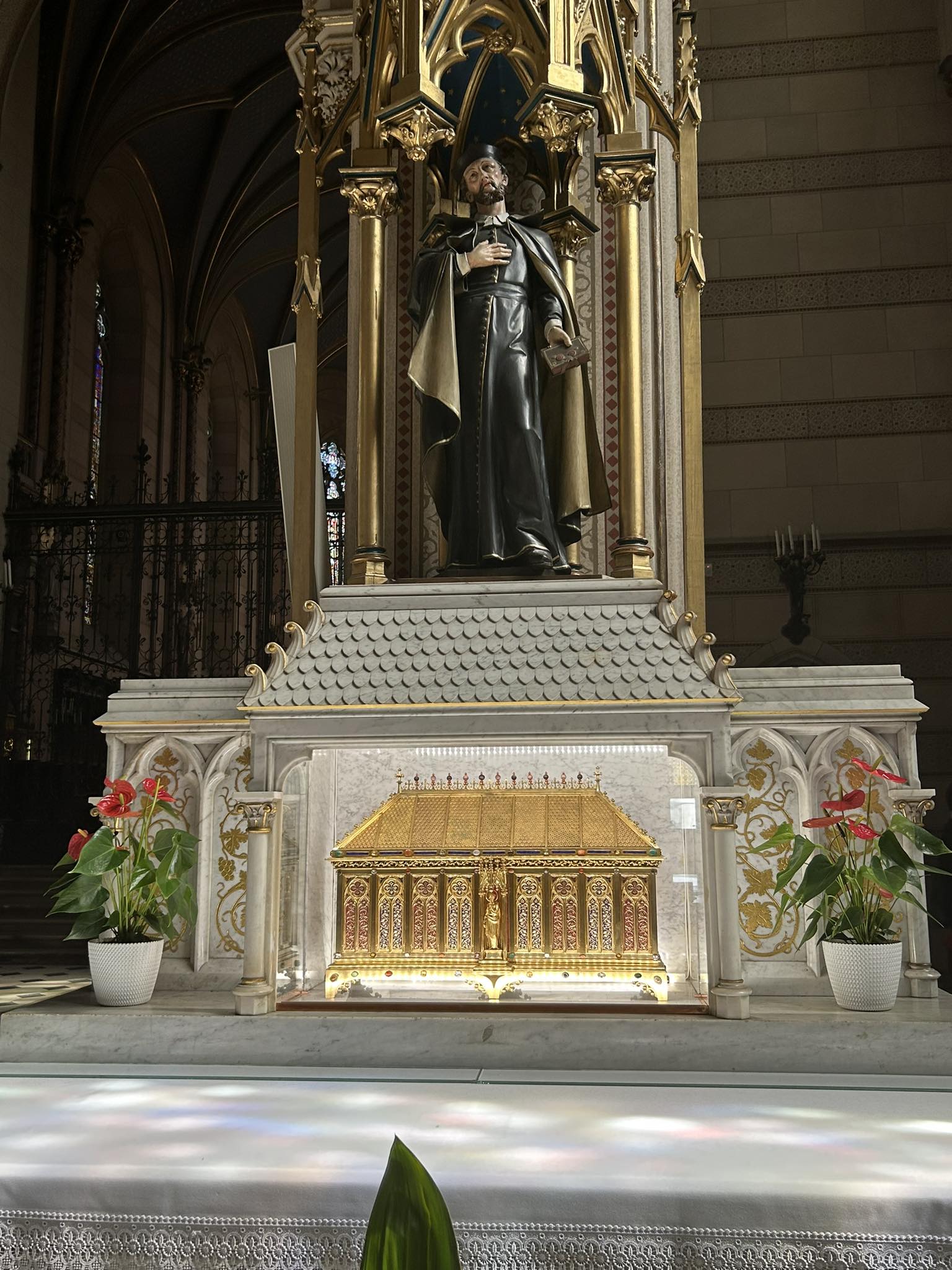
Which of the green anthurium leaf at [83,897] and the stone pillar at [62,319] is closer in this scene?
the green anthurium leaf at [83,897]

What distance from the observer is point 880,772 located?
3.60 metres

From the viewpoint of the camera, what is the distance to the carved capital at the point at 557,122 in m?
4.52

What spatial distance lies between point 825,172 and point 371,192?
602cm

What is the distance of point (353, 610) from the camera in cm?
402

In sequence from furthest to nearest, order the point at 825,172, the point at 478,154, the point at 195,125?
the point at 195,125
the point at 825,172
the point at 478,154

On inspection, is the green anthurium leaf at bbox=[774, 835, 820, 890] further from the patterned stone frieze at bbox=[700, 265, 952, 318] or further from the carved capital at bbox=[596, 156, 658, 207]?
the patterned stone frieze at bbox=[700, 265, 952, 318]

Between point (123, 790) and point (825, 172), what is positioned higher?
point (825, 172)

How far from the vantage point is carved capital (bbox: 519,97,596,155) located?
452 cm

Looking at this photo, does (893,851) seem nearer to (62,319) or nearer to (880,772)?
(880,772)

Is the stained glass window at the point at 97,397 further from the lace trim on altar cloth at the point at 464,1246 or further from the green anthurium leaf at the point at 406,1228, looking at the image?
the green anthurium leaf at the point at 406,1228

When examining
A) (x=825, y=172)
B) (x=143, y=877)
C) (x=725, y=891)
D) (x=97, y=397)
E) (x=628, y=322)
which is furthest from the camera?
(x=97, y=397)

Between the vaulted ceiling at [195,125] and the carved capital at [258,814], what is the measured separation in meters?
12.2

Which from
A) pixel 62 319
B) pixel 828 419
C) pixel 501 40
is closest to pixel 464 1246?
pixel 501 40

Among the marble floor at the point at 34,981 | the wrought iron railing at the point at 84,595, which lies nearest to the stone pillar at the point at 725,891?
the marble floor at the point at 34,981
